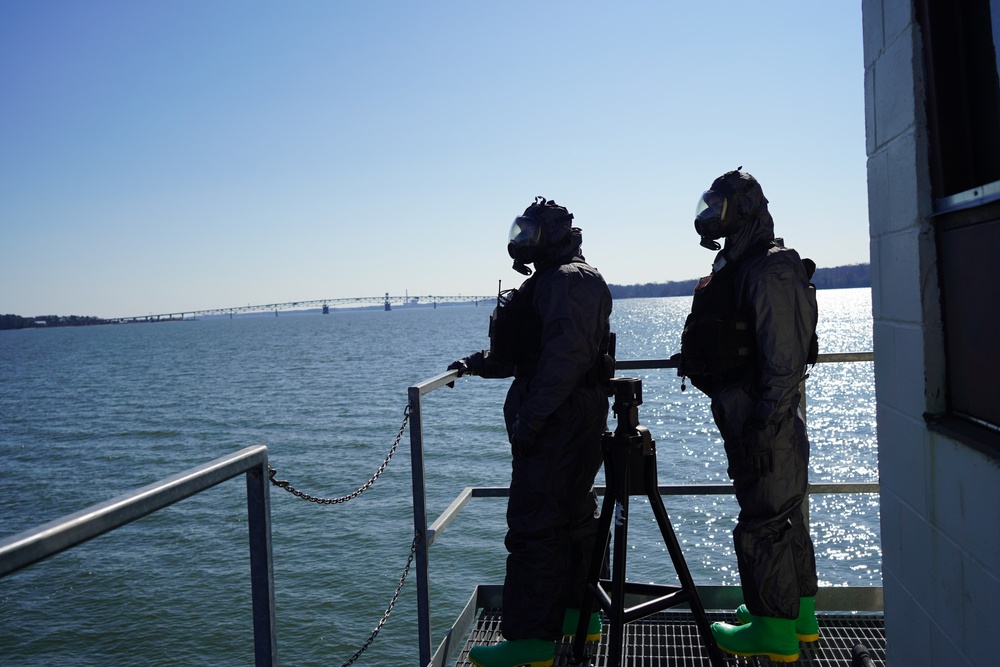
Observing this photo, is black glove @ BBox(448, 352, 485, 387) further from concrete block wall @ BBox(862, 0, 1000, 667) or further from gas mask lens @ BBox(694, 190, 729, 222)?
concrete block wall @ BBox(862, 0, 1000, 667)

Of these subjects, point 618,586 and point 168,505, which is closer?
point 168,505

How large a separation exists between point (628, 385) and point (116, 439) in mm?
24451

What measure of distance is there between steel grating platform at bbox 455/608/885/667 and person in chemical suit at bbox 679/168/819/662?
138mm

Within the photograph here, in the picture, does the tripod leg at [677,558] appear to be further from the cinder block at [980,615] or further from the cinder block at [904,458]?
the cinder block at [980,615]

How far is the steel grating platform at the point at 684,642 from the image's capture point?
12.1 feet

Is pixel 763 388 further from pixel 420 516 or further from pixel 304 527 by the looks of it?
pixel 304 527

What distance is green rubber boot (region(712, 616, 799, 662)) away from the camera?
3.51m

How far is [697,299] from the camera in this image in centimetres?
379

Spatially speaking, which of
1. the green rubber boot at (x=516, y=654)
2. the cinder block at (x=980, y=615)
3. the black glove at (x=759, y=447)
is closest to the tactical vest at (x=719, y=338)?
the black glove at (x=759, y=447)

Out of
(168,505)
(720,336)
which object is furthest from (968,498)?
(168,505)

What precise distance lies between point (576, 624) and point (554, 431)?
101 centimetres

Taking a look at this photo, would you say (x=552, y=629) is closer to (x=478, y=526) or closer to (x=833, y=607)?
(x=833, y=607)

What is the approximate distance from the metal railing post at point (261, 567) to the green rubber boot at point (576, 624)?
7.47 ft

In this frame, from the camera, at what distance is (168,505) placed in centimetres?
141
